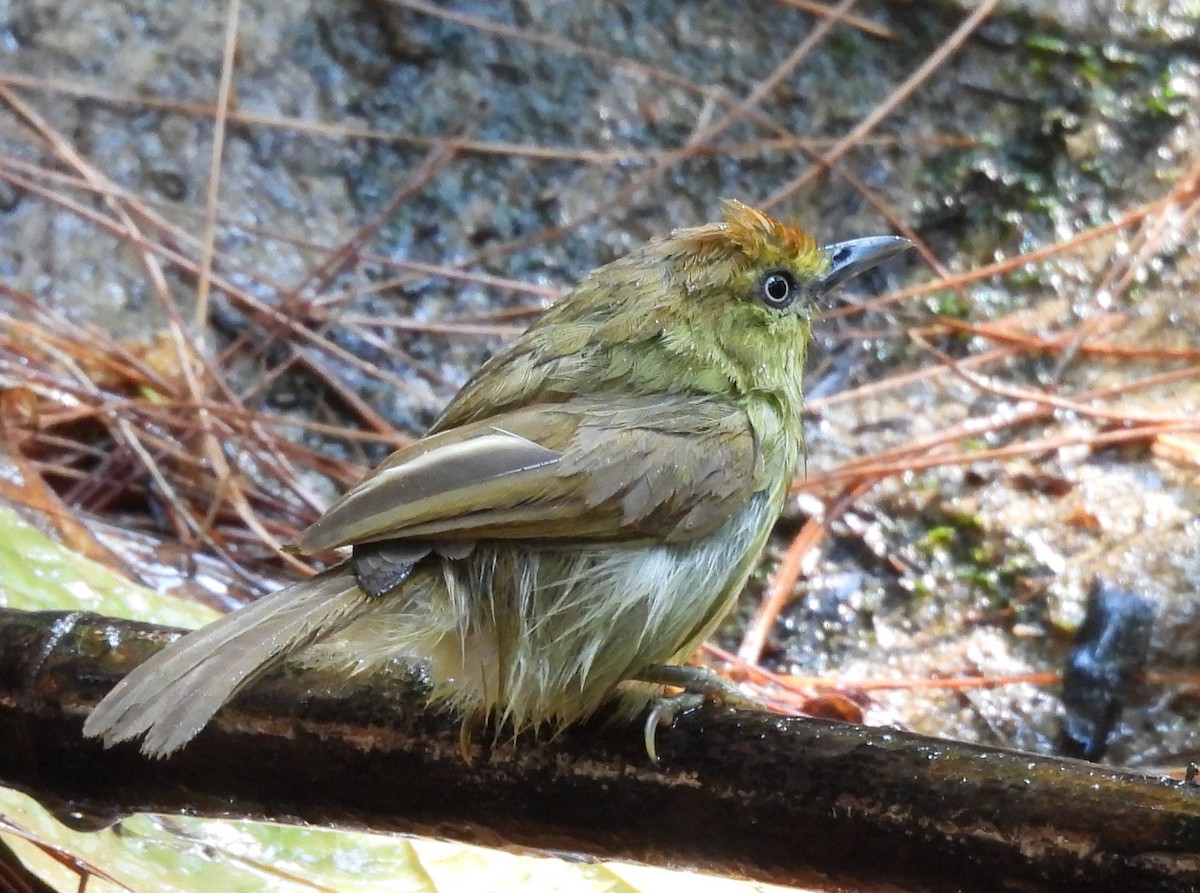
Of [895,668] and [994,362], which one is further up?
[994,362]

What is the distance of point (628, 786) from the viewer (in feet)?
7.44

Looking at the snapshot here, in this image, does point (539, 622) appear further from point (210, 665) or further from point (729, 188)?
point (729, 188)

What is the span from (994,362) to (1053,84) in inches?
56.1

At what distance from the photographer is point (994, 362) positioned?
4.97 m

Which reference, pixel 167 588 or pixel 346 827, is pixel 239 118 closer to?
pixel 167 588

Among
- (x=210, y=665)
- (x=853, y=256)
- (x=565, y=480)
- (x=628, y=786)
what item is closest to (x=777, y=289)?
(x=853, y=256)

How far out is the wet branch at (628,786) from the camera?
1.88 metres

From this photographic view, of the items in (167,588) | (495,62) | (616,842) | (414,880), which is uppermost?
(495,62)

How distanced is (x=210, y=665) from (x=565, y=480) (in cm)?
75

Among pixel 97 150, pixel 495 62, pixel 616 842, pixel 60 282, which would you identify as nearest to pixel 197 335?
pixel 60 282

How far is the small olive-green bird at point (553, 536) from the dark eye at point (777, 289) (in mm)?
108

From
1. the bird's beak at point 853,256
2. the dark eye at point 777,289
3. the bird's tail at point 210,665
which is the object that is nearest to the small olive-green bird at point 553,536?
the bird's tail at point 210,665

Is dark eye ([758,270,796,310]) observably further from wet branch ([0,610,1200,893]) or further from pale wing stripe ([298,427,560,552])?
wet branch ([0,610,1200,893])

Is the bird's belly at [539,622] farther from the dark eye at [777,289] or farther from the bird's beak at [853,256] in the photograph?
the bird's beak at [853,256]
